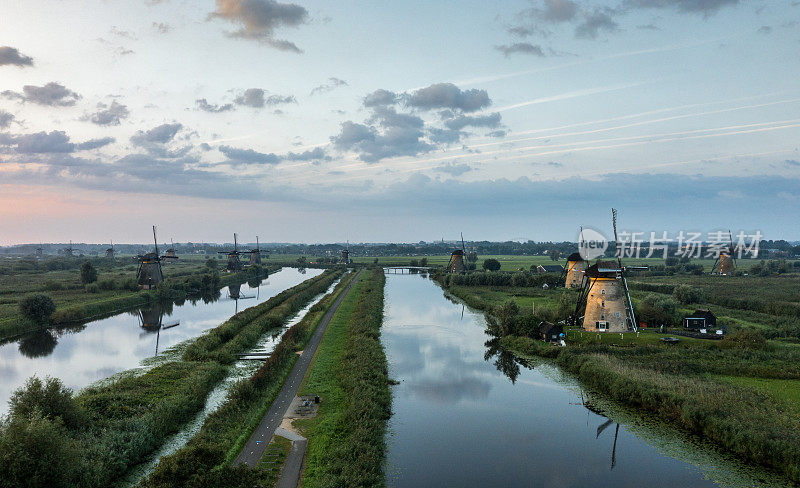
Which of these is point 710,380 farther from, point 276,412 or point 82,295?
point 82,295

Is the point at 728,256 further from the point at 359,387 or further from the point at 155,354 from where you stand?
the point at 155,354

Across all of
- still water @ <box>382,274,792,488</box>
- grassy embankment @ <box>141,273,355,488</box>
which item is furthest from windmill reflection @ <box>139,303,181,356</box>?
still water @ <box>382,274,792,488</box>

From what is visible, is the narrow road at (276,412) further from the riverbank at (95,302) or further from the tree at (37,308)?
the riverbank at (95,302)

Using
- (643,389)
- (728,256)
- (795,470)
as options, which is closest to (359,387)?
(643,389)

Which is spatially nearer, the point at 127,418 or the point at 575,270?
the point at 127,418

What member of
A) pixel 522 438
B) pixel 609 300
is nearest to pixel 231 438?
pixel 522 438

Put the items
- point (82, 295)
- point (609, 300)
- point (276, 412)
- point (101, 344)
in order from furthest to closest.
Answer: point (82, 295) < point (101, 344) < point (609, 300) < point (276, 412)
